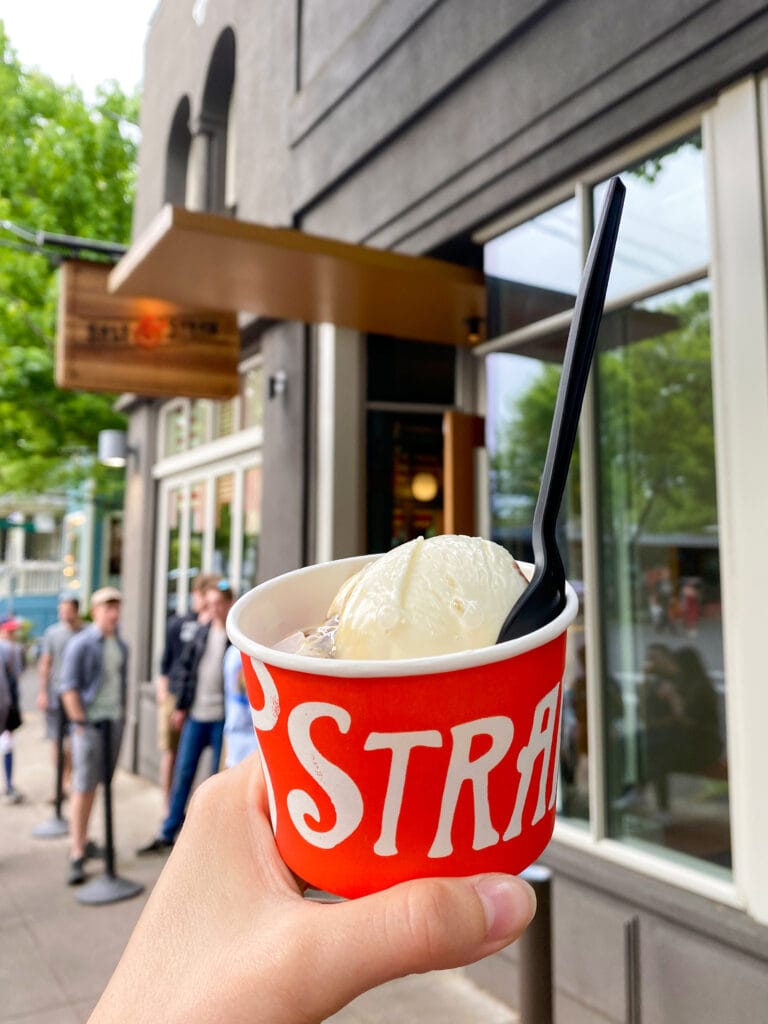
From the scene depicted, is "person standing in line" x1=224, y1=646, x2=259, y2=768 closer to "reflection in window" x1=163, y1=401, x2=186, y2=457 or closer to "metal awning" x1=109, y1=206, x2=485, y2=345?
"metal awning" x1=109, y1=206, x2=485, y2=345

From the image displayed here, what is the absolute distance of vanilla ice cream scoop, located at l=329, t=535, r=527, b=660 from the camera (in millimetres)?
1156

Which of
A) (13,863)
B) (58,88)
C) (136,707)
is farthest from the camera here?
(58,88)

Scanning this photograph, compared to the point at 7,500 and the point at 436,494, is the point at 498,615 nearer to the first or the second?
the point at 436,494

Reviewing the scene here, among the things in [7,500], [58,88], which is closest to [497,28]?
[58,88]

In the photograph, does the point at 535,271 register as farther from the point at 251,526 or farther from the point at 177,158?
the point at 177,158

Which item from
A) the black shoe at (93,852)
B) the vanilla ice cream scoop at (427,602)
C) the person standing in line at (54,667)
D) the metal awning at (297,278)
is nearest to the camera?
the vanilla ice cream scoop at (427,602)

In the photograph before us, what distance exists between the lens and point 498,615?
3.90 feet

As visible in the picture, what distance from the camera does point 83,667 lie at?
238 inches

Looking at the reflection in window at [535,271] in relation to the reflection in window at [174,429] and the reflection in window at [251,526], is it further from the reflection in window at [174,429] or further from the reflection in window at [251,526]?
the reflection in window at [174,429]

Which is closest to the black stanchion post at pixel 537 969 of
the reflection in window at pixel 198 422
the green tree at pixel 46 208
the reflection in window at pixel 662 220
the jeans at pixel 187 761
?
the reflection in window at pixel 662 220

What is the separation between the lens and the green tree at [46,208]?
14.6 metres

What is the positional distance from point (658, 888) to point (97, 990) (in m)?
3.30

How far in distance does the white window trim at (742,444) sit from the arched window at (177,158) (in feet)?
27.2

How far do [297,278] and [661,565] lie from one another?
2955 mm
